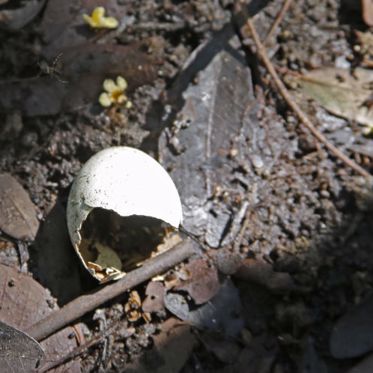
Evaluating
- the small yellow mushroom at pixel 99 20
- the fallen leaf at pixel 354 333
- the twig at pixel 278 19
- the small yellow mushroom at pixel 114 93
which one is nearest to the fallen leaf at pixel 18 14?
the small yellow mushroom at pixel 99 20

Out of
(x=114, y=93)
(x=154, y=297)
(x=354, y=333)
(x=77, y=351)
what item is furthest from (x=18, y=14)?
(x=354, y=333)

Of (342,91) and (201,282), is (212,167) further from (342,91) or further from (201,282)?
(342,91)

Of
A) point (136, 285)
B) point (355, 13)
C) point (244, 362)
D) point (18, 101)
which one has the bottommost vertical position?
point (244, 362)

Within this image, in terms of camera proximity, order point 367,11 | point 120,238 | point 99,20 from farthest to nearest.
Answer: point 367,11 < point 99,20 < point 120,238

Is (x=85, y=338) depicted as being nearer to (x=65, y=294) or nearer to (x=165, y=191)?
(x=65, y=294)

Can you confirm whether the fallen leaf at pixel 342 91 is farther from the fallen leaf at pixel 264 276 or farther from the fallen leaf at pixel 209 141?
the fallen leaf at pixel 264 276

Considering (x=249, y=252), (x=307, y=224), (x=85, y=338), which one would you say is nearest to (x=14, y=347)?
(x=85, y=338)

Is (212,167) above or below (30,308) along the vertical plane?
above
